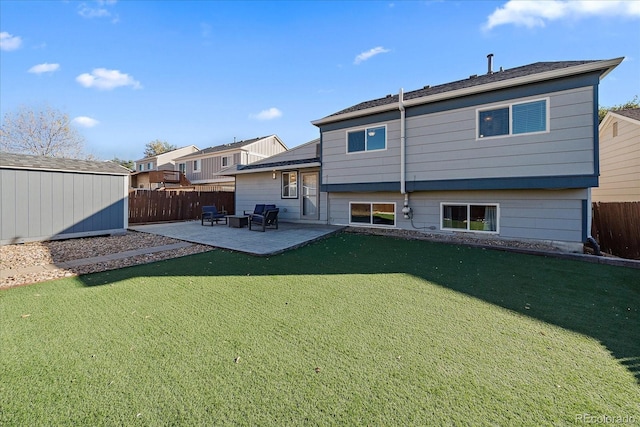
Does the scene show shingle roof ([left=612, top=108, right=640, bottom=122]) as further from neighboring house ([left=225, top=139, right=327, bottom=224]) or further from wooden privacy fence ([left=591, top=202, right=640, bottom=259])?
neighboring house ([left=225, top=139, right=327, bottom=224])

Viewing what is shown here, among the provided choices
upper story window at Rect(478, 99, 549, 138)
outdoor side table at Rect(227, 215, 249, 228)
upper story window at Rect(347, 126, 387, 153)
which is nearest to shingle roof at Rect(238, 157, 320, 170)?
upper story window at Rect(347, 126, 387, 153)

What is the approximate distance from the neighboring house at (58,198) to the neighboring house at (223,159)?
13.2 metres

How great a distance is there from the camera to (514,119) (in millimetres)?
7402

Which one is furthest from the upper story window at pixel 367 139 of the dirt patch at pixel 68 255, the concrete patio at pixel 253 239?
the dirt patch at pixel 68 255

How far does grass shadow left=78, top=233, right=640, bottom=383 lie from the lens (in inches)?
129

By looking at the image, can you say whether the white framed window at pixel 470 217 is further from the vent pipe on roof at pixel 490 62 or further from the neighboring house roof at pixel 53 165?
the neighboring house roof at pixel 53 165

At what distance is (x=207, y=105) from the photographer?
698 inches

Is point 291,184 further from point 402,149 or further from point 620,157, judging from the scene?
point 620,157

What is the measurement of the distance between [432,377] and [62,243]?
1008 cm

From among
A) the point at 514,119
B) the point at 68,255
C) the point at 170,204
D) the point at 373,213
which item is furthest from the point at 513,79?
the point at 170,204

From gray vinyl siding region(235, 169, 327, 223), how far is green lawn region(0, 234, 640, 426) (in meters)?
7.43

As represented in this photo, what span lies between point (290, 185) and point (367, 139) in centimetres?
427

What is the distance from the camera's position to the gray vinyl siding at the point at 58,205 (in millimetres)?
7578

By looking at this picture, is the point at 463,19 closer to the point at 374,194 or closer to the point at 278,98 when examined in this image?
the point at 374,194
